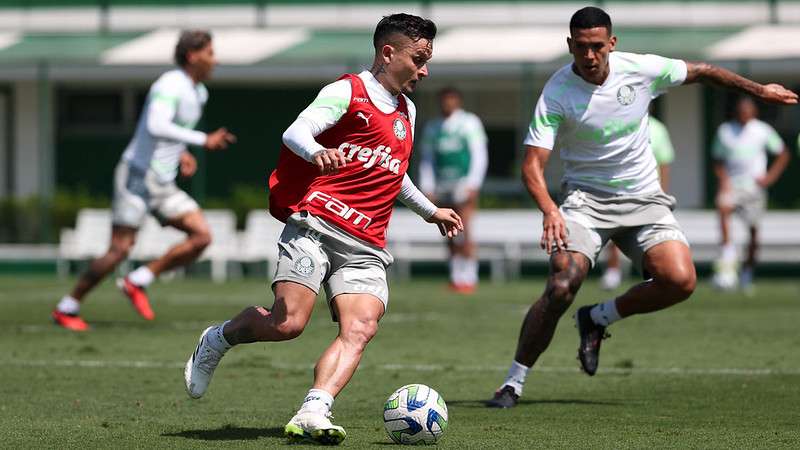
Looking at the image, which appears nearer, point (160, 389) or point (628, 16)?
point (160, 389)

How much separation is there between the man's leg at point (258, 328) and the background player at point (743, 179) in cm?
1362

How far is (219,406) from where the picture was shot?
8.71 meters

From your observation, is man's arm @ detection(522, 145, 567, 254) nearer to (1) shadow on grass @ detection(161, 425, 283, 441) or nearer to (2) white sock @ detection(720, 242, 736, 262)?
(1) shadow on grass @ detection(161, 425, 283, 441)

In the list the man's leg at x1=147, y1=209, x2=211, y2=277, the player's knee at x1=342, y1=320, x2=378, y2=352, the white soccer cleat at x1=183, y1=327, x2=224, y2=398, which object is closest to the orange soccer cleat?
the man's leg at x1=147, y1=209, x2=211, y2=277

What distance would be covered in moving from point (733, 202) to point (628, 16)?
8.70 m

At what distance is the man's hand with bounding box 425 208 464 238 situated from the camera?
7.74 m

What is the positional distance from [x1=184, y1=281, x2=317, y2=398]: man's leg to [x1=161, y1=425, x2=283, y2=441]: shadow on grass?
0.25m

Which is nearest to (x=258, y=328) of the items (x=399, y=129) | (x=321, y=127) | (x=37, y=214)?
(x=321, y=127)

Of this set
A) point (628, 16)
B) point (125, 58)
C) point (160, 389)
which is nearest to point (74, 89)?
point (125, 58)

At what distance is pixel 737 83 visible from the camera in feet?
29.4

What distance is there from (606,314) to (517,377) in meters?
0.79

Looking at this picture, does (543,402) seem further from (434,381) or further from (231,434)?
(231,434)

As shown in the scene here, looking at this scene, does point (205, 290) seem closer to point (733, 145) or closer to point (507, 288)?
point (507, 288)

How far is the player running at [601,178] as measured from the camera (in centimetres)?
883
